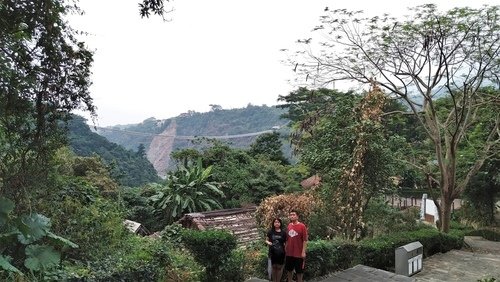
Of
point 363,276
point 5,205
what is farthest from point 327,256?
point 5,205

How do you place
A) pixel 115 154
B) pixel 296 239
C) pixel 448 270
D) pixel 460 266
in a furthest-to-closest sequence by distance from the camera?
pixel 115 154 < pixel 460 266 < pixel 448 270 < pixel 296 239

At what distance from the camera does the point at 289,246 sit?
21.9 feet

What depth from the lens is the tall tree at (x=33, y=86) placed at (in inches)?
183

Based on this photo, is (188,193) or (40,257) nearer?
(40,257)

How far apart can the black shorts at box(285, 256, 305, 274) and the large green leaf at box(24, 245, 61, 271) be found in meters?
3.31

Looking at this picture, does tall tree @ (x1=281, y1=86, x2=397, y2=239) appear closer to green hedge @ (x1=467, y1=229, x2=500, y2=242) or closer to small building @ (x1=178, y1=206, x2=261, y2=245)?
small building @ (x1=178, y1=206, x2=261, y2=245)

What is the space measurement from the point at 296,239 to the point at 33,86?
13.4 ft

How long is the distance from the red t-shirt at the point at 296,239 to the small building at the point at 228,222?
529cm

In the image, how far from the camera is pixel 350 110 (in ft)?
38.2

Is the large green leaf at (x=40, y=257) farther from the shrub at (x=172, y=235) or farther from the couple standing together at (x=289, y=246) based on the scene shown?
the couple standing together at (x=289, y=246)

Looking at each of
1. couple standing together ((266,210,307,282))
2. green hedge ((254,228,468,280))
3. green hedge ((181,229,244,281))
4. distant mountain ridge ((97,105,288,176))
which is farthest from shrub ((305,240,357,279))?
distant mountain ridge ((97,105,288,176))

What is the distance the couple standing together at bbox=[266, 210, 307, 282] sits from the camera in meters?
6.62

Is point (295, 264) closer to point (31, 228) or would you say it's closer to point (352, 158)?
point (31, 228)

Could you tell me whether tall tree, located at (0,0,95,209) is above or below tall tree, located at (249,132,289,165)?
above
